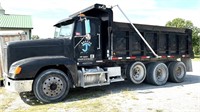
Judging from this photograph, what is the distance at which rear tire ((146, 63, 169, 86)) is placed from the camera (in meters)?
9.83

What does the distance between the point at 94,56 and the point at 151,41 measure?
9.55ft

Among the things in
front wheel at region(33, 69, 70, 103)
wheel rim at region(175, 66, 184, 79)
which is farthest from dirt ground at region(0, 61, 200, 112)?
wheel rim at region(175, 66, 184, 79)

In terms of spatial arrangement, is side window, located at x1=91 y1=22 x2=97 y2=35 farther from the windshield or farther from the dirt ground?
the dirt ground

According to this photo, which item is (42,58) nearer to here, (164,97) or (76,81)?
(76,81)

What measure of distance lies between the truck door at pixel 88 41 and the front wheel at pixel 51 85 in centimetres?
108

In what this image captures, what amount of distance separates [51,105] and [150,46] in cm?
515

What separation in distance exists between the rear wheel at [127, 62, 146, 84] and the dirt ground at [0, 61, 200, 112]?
78 centimetres

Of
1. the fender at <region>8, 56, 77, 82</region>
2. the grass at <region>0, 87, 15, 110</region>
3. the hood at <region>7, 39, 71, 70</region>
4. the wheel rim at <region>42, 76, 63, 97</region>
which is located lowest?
the grass at <region>0, 87, 15, 110</region>

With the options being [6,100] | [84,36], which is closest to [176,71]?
[84,36]

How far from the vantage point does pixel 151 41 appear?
10.0 metres

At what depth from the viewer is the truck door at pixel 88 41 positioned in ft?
26.4

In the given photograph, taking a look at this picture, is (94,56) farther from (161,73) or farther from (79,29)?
(161,73)

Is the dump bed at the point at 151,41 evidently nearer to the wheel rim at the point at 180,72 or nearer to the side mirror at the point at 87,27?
the wheel rim at the point at 180,72

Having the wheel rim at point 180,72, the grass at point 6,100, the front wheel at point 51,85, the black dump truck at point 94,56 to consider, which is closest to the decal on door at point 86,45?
the black dump truck at point 94,56
